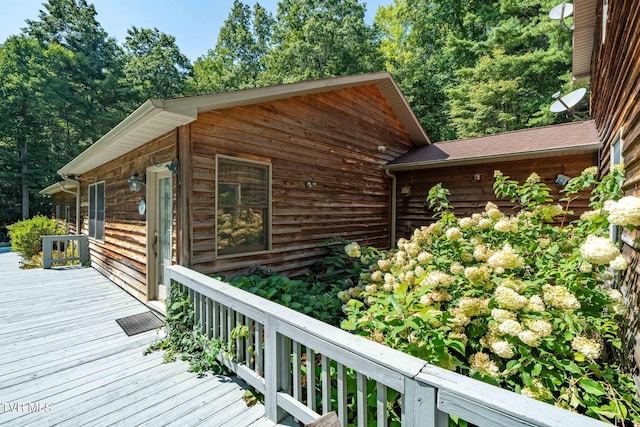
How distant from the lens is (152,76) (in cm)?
2153

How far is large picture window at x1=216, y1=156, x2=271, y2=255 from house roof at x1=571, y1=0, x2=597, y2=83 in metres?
5.74

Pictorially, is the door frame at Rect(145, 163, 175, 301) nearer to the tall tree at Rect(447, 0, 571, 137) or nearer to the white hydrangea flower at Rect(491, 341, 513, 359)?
the white hydrangea flower at Rect(491, 341, 513, 359)

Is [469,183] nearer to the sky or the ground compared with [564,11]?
nearer to the ground

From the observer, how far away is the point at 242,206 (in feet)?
14.1

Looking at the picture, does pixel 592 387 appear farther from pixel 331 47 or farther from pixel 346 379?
pixel 331 47

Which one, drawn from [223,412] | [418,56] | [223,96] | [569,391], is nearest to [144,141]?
[223,96]

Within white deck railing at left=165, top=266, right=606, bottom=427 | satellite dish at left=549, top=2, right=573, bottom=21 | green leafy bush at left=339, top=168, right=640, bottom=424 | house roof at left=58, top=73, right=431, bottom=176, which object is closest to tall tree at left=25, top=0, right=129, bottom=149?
house roof at left=58, top=73, right=431, bottom=176

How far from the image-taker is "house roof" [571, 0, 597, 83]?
15.4ft

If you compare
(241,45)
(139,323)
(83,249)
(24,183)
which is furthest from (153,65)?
(139,323)

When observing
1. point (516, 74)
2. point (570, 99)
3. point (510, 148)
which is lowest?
point (510, 148)

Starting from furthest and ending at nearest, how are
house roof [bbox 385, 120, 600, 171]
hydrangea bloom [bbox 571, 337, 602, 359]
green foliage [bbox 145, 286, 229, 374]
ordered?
house roof [bbox 385, 120, 600, 171]
green foliage [bbox 145, 286, 229, 374]
hydrangea bloom [bbox 571, 337, 602, 359]

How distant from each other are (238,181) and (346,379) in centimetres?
326

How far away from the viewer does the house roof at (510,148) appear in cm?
523

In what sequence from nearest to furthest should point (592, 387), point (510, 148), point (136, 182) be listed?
point (592, 387), point (136, 182), point (510, 148)
